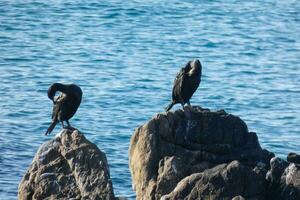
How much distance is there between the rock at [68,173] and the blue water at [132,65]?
5641 millimetres

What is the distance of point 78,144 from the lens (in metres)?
16.8

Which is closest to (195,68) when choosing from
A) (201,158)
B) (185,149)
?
(185,149)

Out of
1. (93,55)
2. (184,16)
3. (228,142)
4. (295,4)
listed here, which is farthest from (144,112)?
(295,4)

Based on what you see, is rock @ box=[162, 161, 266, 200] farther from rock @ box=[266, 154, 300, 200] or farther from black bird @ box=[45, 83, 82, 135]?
black bird @ box=[45, 83, 82, 135]

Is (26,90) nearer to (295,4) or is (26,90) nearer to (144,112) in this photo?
(144,112)

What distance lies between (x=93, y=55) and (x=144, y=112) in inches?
391

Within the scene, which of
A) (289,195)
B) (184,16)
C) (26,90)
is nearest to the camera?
(289,195)

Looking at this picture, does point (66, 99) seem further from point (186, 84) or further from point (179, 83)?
point (186, 84)

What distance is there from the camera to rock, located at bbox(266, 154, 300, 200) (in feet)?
52.5

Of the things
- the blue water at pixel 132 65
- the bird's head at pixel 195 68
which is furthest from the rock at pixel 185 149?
the blue water at pixel 132 65

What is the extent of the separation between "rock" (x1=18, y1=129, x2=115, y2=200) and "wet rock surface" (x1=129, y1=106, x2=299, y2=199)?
0.78 m

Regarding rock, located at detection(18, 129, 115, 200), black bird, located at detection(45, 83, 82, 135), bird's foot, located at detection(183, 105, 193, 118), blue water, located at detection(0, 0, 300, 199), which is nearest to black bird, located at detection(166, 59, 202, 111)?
bird's foot, located at detection(183, 105, 193, 118)

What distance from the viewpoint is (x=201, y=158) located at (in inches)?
666

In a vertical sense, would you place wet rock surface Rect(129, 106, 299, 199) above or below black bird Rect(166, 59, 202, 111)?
below
